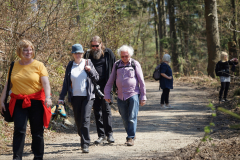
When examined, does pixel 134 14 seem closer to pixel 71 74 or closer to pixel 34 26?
pixel 34 26

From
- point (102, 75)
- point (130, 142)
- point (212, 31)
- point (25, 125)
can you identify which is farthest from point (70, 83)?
point (212, 31)

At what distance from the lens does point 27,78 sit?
15.1ft

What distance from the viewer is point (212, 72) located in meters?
18.6

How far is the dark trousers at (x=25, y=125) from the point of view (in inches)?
180

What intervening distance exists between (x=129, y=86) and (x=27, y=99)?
220cm

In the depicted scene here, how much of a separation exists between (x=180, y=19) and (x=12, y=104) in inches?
1009

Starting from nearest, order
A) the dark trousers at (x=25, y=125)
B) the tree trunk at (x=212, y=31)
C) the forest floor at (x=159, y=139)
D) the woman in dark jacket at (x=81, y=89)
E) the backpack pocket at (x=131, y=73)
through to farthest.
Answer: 1. the dark trousers at (x=25, y=125)
2. the forest floor at (x=159, y=139)
3. the woman in dark jacket at (x=81, y=89)
4. the backpack pocket at (x=131, y=73)
5. the tree trunk at (x=212, y=31)

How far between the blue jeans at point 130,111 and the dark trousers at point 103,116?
0.32m

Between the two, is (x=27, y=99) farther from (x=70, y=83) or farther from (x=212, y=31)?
(x=212, y=31)

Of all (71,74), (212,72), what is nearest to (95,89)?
(71,74)

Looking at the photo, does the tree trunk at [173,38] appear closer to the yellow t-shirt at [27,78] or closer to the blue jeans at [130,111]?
the blue jeans at [130,111]

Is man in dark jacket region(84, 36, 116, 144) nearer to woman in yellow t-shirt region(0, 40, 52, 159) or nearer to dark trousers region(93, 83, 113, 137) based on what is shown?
dark trousers region(93, 83, 113, 137)

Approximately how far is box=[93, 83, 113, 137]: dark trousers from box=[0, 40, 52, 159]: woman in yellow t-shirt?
1.79 meters

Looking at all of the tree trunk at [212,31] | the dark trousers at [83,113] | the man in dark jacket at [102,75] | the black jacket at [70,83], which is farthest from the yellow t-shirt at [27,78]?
the tree trunk at [212,31]
